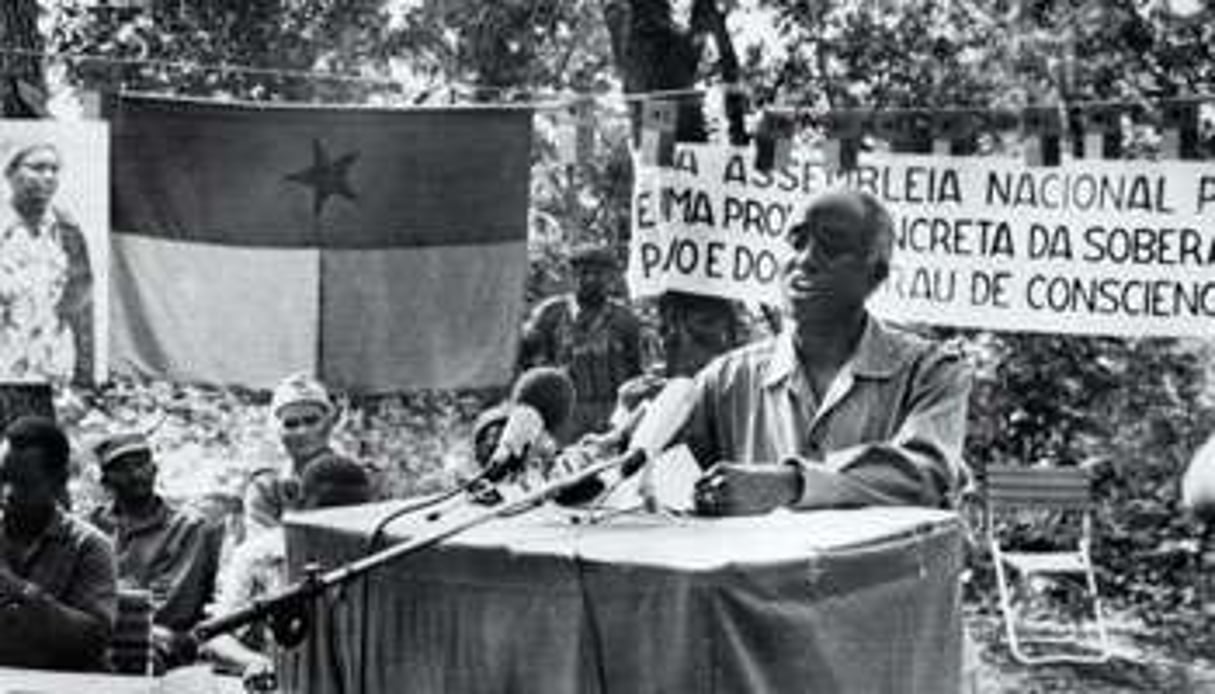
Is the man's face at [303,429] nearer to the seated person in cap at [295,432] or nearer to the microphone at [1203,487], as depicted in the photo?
the seated person in cap at [295,432]

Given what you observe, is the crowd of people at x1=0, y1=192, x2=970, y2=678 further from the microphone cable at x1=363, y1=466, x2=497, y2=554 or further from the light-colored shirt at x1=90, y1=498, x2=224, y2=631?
the microphone cable at x1=363, y1=466, x2=497, y2=554

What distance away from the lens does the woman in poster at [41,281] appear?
25.7 ft

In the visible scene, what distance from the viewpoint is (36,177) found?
7832mm

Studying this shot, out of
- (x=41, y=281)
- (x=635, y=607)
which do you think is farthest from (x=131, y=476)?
(x=635, y=607)

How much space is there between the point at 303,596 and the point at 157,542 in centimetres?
431

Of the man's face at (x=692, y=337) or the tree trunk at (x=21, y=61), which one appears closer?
the tree trunk at (x=21, y=61)

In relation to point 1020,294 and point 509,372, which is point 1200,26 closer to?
point 1020,294

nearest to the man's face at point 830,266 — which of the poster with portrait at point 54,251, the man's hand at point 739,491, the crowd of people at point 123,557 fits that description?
the man's hand at point 739,491

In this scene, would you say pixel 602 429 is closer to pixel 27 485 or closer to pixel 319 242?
pixel 319 242

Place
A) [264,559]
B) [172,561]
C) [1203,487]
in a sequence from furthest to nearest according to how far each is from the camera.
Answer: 1. [172,561]
2. [264,559]
3. [1203,487]

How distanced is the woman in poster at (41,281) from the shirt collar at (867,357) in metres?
5.36

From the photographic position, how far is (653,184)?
27.7 ft

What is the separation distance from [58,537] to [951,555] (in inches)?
136

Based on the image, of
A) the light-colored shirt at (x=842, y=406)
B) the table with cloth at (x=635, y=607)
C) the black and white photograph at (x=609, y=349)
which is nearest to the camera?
the table with cloth at (x=635, y=607)
